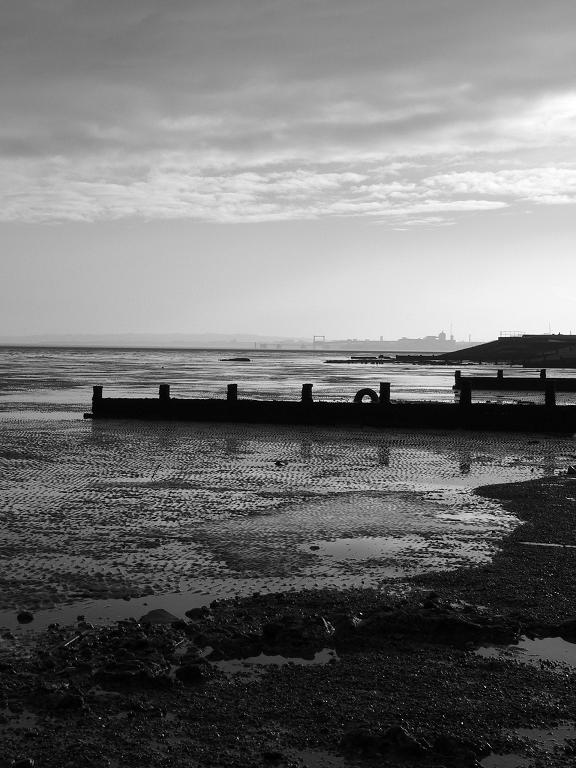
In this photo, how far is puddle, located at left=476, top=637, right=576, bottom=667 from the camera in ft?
18.8

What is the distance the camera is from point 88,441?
20.1 m

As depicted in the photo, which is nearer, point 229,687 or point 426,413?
point 229,687

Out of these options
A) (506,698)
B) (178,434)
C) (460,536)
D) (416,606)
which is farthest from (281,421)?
(506,698)

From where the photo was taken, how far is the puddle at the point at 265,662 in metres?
5.58

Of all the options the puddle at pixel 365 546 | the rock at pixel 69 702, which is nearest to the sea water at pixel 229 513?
the puddle at pixel 365 546

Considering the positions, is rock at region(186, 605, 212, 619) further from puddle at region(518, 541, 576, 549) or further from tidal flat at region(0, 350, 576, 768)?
puddle at region(518, 541, 576, 549)

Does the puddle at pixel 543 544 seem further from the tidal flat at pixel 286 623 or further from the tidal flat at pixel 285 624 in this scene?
the tidal flat at pixel 285 624

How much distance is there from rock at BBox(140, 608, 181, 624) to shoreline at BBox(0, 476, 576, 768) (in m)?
0.04

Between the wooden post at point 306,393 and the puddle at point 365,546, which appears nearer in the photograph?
the puddle at point 365,546

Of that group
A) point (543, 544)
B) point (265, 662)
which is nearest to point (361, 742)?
point (265, 662)

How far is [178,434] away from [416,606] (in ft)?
54.6

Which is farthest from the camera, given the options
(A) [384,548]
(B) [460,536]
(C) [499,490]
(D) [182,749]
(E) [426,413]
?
(E) [426,413]

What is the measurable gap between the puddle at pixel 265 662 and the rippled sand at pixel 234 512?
1.63 m

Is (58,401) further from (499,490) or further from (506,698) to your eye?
(506,698)
